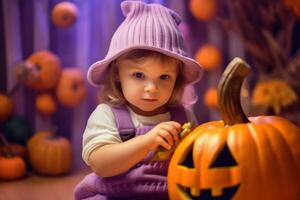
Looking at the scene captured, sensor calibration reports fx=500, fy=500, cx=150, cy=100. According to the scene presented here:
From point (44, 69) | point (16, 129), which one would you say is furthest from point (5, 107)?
point (44, 69)

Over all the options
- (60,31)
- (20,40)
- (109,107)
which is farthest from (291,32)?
(109,107)

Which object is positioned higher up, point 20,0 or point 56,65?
point 20,0

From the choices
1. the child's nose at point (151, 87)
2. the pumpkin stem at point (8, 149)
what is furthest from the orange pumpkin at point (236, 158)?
the pumpkin stem at point (8, 149)

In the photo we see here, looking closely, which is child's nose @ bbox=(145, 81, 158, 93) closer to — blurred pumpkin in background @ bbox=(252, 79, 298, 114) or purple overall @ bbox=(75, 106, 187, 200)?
purple overall @ bbox=(75, 106, 187, 200)

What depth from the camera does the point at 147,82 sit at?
926mm

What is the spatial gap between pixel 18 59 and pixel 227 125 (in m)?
1.32

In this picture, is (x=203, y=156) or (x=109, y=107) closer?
(x=203, y=156)

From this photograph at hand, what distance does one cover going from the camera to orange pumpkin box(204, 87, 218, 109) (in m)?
1.97

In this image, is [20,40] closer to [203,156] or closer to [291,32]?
[291,32]

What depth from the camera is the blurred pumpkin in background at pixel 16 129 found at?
75.1 inches

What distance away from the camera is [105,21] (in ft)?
6.44

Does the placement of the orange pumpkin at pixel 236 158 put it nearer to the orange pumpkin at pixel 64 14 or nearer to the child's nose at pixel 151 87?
the child's nose at pixel 151 87

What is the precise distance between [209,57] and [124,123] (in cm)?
110

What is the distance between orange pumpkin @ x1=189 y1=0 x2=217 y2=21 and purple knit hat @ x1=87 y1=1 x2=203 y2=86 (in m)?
0.99
